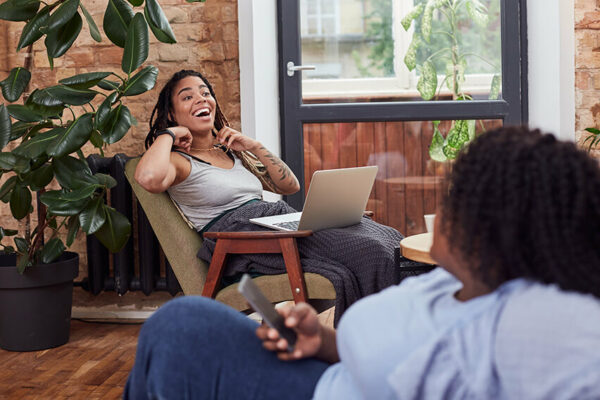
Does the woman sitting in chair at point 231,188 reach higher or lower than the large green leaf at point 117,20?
lower

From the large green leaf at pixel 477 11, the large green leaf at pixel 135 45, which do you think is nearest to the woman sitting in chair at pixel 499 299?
the large green leaf at pixel 135 45

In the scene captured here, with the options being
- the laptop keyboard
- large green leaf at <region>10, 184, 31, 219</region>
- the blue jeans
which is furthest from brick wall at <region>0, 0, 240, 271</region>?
the blue jeans

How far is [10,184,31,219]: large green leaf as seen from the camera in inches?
118

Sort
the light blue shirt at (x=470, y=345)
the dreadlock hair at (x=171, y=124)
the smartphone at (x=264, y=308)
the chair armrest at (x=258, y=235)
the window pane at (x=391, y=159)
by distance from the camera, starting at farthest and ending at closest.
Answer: the window pane at (x=391, y=159) → the dreadlock hair at (x=171, y=124) → the chair armrest at (x=258, y=235) → the smartphone at (x=264, y=308) → the light blue shirt at (x=470, y=345)

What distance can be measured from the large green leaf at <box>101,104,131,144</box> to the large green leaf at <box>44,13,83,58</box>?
36cm

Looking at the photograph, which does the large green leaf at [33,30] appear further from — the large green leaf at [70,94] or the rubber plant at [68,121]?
the large green leaf at [70,94]

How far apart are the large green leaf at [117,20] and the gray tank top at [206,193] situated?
56cm

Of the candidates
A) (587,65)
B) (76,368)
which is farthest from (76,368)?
(587,65)

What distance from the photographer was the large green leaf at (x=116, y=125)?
2705 mm

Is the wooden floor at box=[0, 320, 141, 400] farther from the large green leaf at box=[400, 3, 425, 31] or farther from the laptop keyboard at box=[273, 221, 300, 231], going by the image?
the large green leaf at box=[400, 3, 425, 31]

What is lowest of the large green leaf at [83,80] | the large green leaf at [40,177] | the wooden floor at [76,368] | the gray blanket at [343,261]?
the wooden floor at [76,368]

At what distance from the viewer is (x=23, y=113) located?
2885mm

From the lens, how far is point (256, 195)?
10.0 feet

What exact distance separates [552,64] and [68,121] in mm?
2319
